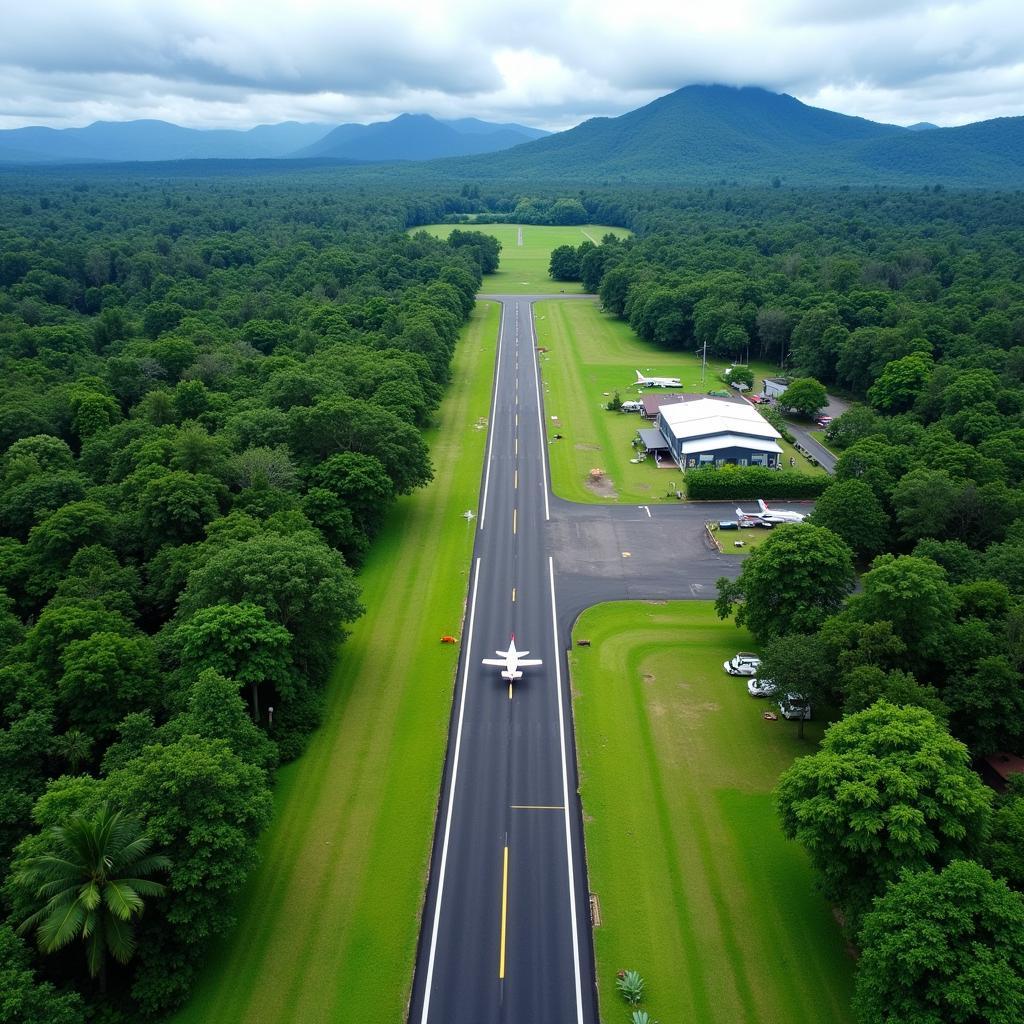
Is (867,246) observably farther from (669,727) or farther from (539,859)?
(539,859)

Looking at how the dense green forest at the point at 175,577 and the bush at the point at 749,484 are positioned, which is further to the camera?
the bush at the point at 749,484

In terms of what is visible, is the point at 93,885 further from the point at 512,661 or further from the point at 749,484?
the point at 749,484

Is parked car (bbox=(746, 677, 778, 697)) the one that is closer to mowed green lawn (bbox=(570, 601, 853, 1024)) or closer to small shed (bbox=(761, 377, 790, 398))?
mowed green lawn (bbox=(570, 601, 853, 1024))

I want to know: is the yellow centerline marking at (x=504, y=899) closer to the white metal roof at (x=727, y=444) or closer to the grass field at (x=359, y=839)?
the grass field at (x=359, y=839)

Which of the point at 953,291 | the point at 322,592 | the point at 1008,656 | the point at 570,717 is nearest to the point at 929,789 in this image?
the point at 1008,656

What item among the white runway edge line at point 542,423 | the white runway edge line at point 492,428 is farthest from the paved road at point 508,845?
the white runway edge line at point 542,423

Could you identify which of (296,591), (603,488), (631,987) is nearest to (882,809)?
(631,987)
